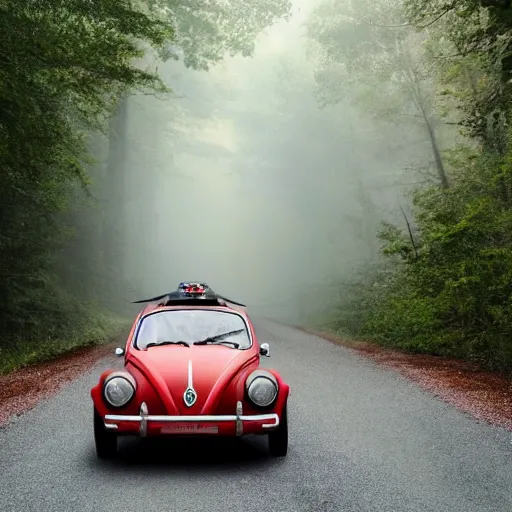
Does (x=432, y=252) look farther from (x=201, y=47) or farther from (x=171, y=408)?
(x=201, y=47)

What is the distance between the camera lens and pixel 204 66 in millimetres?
25781

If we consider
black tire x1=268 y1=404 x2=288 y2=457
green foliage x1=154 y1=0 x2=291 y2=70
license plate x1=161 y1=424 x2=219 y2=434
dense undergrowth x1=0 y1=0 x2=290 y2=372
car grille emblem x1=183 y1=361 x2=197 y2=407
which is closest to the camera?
license plate x1=161 y1=424 x2=219 y2=434

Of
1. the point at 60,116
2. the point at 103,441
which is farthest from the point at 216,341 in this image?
the point at 60,116

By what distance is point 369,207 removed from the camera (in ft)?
125

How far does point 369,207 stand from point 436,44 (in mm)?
19391

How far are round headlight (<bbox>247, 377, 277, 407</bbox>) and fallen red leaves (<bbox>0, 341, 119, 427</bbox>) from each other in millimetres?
3687

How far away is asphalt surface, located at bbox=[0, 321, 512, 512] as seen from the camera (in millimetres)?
4480

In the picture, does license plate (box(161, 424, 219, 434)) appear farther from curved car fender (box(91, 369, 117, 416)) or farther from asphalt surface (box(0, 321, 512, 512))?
curved car fender (box(91, 369, 117, 416))

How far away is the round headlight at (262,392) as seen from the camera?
17.5 feet

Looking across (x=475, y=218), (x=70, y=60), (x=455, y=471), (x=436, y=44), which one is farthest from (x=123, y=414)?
(x=436, y=44)

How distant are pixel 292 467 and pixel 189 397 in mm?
1232

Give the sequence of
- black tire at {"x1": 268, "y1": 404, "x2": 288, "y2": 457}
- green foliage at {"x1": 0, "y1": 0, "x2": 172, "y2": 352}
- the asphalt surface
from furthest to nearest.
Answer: green foliage at {"x1": 0, "y1": 0, "x2": 172, "y2": 352} < black tire at {"x1": 268, "y1": 404, "x2": 288, "y2": 457} < the asphalt surface

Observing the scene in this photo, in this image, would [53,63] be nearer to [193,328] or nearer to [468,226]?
[193,328]

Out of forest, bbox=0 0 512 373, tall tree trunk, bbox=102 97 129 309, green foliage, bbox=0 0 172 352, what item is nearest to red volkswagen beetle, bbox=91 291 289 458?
forest, bbox=0 0 512 373
